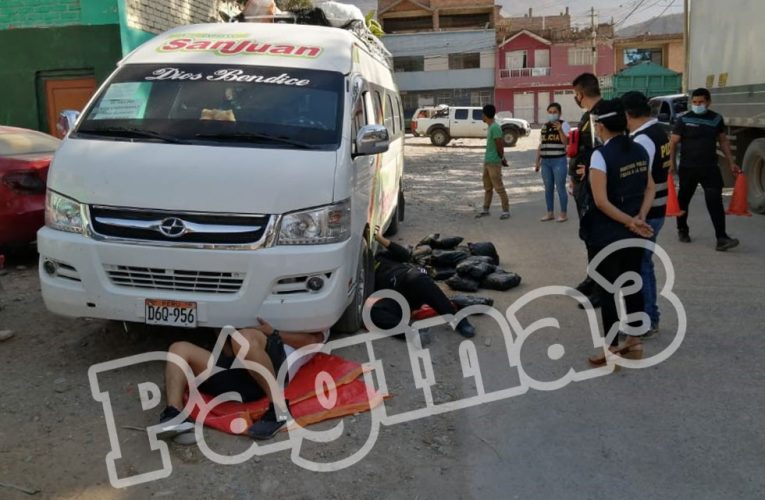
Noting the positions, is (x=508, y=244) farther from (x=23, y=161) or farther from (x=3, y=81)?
(x=3, y=81)

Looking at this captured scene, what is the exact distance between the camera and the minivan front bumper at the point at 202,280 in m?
4.41

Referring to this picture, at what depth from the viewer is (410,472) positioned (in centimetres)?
372

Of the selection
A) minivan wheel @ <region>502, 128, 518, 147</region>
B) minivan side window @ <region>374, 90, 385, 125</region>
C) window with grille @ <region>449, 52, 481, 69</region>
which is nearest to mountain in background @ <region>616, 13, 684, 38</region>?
window with grille @ <region>449, 52, 481, 69</region>

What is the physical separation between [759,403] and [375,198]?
136 inches

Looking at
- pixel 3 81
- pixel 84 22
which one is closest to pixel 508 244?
pixel 84 22

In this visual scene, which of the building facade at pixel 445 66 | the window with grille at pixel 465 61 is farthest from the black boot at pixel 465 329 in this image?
the window with grille at pixel 465 61

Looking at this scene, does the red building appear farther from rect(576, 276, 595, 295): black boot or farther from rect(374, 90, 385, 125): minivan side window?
rect(576, 276, 595, 295): black boot

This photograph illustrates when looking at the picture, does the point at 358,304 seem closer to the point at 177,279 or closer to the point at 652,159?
the point at 177,279

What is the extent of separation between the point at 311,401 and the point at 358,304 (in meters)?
1.27

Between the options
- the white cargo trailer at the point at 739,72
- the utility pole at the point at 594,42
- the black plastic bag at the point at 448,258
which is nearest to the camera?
the black plastic bag at the point at 448,258

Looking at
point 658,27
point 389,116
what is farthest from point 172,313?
point 658,27

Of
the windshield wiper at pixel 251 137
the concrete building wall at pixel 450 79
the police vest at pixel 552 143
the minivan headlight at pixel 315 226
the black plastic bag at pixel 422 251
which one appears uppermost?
the concrete building wall at pixel 450 79

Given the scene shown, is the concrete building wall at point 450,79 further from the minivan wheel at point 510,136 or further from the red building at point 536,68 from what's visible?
the minivan wheel at point 510,136

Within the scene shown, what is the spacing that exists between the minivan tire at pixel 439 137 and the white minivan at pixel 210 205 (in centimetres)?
2874
